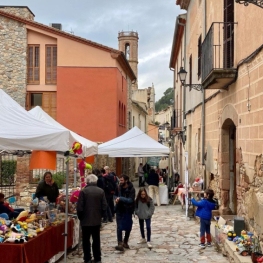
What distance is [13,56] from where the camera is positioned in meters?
21.9

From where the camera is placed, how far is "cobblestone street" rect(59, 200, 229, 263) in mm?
7715

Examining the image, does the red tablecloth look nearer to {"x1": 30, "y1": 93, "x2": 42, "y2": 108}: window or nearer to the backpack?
the backpack

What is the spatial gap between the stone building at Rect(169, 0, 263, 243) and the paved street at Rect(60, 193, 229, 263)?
1062 millimetres

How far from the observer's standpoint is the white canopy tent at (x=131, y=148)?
46.8ft

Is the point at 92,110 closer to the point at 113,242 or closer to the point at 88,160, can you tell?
the point at 88,160

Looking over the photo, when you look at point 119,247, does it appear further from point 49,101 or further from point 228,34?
point 49,101

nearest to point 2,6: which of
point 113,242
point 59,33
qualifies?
point 59,33

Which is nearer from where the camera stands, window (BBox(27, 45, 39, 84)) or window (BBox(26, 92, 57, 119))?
window (BBox(27, 45, 39, 84))

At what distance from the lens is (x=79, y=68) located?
2186cm

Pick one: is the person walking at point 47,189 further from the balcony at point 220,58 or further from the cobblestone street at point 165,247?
the balcony at point 220,58

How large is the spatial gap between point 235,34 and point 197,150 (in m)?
6.86

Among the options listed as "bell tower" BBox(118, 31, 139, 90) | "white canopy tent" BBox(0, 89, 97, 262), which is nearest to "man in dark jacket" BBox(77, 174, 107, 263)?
"white canopy tent" BBox(0, 89, 97, 262)

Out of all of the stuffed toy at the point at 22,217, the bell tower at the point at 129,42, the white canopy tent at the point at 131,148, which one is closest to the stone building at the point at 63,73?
the white canopy tent at the point at 131,148

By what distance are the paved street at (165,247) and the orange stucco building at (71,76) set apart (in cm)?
1081
